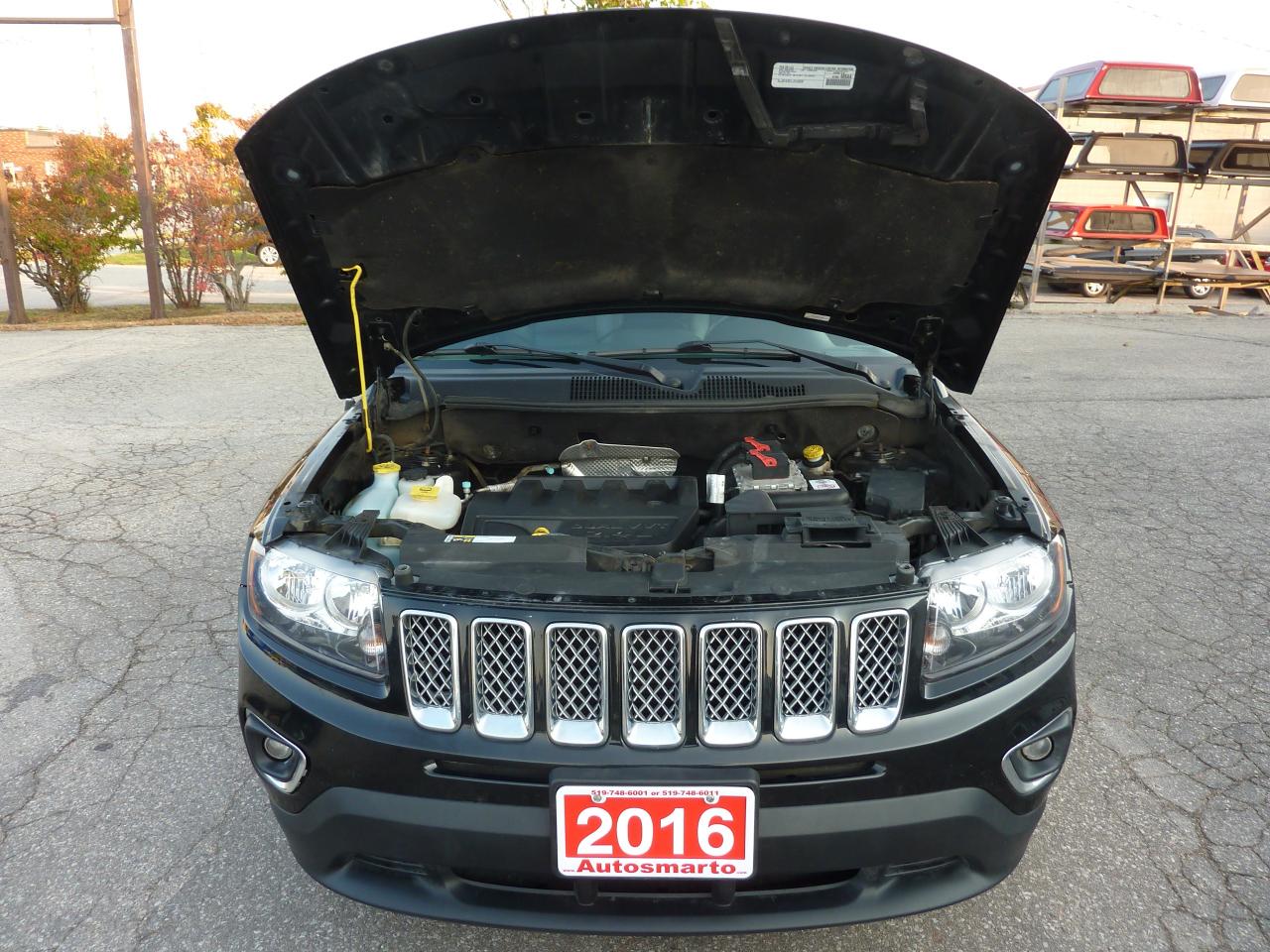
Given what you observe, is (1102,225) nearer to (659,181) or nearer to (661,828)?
(659,181)

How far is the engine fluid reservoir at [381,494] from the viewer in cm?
249

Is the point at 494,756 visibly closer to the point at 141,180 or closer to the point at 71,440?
the point at 71,440

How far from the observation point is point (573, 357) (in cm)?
297

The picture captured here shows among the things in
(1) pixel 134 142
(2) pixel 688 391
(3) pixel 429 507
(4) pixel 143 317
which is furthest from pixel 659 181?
(4) pixel 143 317

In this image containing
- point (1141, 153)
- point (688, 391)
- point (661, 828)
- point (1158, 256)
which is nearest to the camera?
point (661, 828)

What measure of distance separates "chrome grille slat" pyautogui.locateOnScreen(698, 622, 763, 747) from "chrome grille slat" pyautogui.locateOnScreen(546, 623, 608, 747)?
198 millimetres

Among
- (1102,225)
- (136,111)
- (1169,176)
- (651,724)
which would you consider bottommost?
(651,724)

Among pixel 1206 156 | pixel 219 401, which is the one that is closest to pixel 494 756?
pixel 219 401

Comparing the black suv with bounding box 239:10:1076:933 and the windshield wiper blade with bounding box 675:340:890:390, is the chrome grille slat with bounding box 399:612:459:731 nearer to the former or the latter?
the black suv with bounding box 239:10:1076:933

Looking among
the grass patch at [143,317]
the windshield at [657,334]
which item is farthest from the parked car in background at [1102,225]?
the windshield at [657,334]

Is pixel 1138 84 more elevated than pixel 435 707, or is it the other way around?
pixel 1138 84

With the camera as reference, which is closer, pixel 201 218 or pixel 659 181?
pixel 659 181

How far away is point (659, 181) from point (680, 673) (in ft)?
4.72

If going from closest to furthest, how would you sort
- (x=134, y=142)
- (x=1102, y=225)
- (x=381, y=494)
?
(x=381, y=494) < (x=134, y=142) < (x=1102, y=225)
